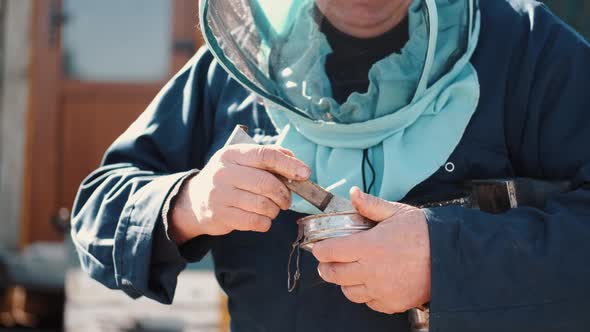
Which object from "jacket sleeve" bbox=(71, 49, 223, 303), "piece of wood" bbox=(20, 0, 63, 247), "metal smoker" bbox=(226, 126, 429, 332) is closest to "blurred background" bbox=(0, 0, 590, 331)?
"piece of wood" bbox=(20, 0, 63, 247)

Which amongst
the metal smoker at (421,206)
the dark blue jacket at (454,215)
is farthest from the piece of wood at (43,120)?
the metal smoker at (421,206)

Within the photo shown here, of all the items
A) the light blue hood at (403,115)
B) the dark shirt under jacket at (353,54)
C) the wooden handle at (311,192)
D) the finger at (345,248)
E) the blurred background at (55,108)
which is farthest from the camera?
the blurred background at (55,108)

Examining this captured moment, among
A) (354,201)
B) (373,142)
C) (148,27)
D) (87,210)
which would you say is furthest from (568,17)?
(148,27)

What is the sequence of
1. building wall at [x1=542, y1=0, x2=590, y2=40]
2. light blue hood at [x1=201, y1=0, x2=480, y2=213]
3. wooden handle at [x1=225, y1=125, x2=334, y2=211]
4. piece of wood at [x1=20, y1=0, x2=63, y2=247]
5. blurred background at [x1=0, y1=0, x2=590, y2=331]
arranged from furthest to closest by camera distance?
piece of wood at [x1=20, y1=0, x2=63, y2=247], blurred background at [x1=0, y1=0, x2=590, y2=331], building wall at [x1=542, y1=0, x2=590, y2=40], light blue hood at [x1=201, y1=0, x2=480, y2=213], wooden handle at [x1=225, y1=125, x2=334, y2=211]

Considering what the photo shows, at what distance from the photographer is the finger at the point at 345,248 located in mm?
1476

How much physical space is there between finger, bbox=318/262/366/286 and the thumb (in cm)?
9

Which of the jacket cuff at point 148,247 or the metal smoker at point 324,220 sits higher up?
the metal smoker at point 324,220

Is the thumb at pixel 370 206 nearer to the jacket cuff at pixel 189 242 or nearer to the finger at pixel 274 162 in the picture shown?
the finger at pixel 274 162

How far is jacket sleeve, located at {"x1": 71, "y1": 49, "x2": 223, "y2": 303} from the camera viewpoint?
69.9 inches

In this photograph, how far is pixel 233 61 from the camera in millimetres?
1951

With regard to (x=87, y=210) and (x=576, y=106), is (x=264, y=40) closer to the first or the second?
(x=87, y=210)

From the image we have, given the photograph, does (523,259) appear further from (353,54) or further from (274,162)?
(353,54)

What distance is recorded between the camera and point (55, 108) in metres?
6.58

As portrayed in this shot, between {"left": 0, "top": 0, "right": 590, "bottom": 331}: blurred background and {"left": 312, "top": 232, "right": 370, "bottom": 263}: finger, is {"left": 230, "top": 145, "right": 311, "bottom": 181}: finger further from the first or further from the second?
{"left": 0, "top": 0, "right": 590, "bottom": 331}: blurred background
